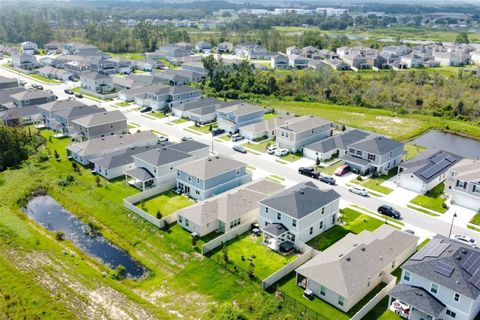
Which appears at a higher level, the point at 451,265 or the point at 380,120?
the point at 451,265

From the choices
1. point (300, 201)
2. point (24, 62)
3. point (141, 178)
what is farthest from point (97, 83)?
point (300, 201)

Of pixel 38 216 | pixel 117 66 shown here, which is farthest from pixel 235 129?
pixel 117 66

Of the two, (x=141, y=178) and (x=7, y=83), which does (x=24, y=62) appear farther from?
(x=141, y=178)

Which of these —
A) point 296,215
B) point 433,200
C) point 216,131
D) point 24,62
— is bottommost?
point 433,200

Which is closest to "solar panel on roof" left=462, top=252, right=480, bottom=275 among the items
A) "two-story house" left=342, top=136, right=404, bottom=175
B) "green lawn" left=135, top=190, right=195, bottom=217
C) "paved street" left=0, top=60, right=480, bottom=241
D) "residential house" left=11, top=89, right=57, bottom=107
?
"paved street" left=0, top=60, right=480, bottom=241

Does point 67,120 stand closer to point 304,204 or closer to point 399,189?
point 304,204

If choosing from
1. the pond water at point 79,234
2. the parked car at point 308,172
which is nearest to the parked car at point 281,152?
the parked car at point 308,172

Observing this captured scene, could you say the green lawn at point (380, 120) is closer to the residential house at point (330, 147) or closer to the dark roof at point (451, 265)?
the residential house at point (330, 147)

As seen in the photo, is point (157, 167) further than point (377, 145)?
No
